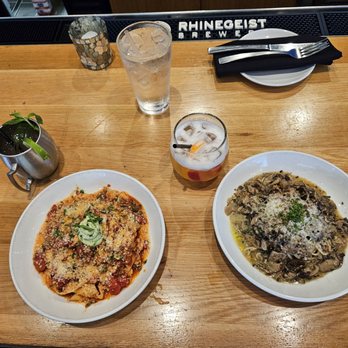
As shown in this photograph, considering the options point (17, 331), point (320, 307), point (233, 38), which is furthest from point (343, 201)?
point (17, 331)

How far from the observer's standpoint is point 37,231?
55.4 inches

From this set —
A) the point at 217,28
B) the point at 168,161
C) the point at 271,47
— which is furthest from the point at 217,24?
the point at 168,161

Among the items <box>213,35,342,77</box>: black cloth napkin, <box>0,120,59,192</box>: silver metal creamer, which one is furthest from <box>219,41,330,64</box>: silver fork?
<box>0,120,59,192</box>: silver metal creamer

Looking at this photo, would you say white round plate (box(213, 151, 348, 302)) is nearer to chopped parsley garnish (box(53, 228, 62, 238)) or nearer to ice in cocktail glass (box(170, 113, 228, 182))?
ice in cocktail glass (box(170, 113, 228, 182))

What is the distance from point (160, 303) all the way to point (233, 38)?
1517mm

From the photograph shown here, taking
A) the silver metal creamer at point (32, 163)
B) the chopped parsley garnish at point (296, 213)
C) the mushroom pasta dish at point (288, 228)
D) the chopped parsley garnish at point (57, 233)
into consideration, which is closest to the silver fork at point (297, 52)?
the mushroom pasta dish at point (288, 228)

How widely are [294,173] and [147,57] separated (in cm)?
81

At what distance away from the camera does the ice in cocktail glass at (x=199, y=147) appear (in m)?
1.36

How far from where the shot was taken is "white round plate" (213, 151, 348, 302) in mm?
1179

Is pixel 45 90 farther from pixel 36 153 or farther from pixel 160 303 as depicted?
pixel 160 303

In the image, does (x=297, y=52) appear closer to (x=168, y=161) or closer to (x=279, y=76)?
(x=279, y=76)

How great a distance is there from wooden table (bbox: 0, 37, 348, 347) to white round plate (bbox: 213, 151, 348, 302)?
6 cm

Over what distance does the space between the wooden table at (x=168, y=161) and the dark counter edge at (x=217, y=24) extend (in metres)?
0.10

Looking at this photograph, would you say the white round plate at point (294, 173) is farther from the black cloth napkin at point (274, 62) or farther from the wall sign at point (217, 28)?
the wall sign at point (217, 28)
